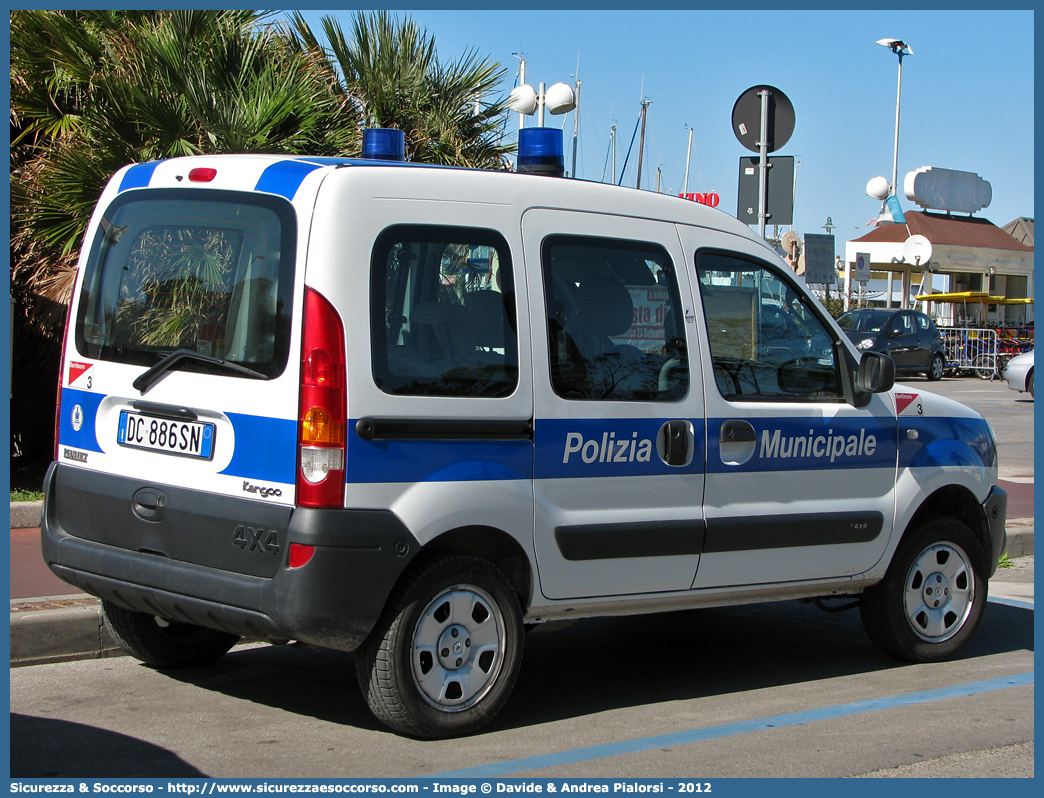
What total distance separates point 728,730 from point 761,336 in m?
1.71

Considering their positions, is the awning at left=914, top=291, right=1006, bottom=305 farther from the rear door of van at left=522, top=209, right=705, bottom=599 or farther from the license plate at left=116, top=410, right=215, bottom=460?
the license plate at left=116, top=410, right=215, bottom=460

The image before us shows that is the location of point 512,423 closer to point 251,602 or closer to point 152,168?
point 251,602

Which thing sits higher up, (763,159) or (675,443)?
(763,159)

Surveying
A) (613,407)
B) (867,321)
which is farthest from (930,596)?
(867,321)

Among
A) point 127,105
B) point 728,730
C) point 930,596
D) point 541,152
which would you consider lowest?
point 728,730

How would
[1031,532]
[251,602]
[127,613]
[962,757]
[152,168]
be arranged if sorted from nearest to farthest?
[251,602] → [962,757] → [152,168] → [127,613] → [1031,532]

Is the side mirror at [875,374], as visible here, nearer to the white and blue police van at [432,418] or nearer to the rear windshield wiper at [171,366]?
the white and blue police van at [432,418]

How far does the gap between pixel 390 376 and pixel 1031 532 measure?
21.5ft

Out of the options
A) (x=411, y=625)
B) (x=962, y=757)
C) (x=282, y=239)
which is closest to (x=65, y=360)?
(x=282, y=239)

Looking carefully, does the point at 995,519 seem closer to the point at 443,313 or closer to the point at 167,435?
the point at 443,313

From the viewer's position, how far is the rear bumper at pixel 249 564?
13.7ft

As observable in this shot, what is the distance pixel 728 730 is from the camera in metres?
4.82

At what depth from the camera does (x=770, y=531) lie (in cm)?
534

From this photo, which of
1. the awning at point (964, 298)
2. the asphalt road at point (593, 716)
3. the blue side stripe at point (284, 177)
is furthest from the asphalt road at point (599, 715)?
the awning at point (964, 298)
